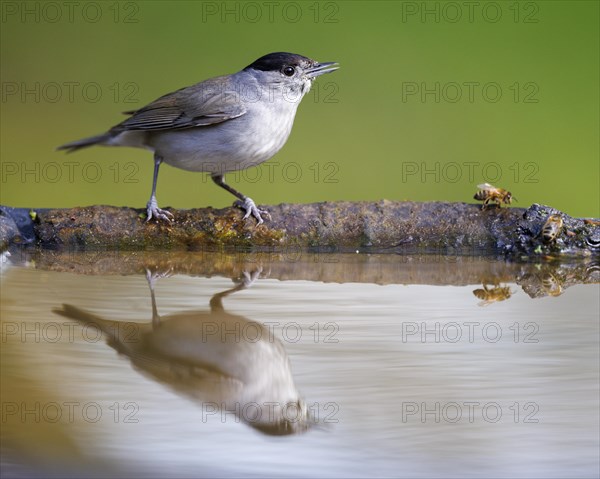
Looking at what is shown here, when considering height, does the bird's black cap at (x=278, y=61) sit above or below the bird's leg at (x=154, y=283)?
above

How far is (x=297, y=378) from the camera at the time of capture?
2.04 metres

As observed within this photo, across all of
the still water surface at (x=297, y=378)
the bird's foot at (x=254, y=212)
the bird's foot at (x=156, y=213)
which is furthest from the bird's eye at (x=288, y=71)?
the still water surface at (x=297, y=378)

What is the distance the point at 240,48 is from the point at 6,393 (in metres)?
7.51

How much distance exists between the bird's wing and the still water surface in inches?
Answer: 54.7

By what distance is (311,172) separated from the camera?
27.2 ft

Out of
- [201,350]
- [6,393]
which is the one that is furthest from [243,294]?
[6,393]

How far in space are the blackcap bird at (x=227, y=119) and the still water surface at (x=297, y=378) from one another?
4.31 feet

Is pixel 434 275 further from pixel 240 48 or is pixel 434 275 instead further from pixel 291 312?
pixel 240 48

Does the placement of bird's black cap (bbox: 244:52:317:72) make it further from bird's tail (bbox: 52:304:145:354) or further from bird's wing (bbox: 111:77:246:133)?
bird's tail (bbox: 52:304:145:354)

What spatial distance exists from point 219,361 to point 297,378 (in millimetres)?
194

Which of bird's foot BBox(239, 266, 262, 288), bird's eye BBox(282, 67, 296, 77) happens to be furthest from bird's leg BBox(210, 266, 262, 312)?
bird's eye BBox(282, 67, 296, 77)

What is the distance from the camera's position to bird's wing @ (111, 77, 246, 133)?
15.2 feet

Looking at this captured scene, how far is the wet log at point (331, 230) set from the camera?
415cm

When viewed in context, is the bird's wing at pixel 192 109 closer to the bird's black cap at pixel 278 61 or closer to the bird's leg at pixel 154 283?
the bird's black cap at pixel 278 61
